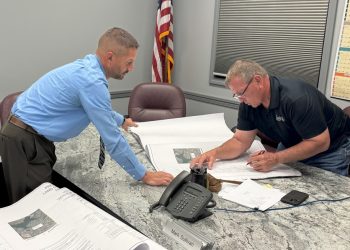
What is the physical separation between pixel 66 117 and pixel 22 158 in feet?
0.88

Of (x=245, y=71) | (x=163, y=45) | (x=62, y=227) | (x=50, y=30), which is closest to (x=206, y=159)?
(x=245, y=71)

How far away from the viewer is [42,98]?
1535mm

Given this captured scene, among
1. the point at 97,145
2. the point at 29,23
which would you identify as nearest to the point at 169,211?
the point at 97,145

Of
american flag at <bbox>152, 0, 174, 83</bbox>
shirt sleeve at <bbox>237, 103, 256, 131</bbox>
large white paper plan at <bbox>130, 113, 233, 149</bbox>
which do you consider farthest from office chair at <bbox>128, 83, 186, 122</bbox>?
shirt sleeve at <bbox>237, 103, 256, 131</bbox>

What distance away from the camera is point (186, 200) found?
125cm

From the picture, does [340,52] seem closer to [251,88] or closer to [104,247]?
[251,88]

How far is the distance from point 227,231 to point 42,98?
99 centimetres

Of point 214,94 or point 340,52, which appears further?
point 214,94

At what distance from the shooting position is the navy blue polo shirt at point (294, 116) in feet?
5.44

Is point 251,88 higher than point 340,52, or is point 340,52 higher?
point 340,52

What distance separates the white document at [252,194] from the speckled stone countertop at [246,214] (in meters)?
0.03

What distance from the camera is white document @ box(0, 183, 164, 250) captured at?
40.1 inches

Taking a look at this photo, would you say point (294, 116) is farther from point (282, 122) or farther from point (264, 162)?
point (264, 162)

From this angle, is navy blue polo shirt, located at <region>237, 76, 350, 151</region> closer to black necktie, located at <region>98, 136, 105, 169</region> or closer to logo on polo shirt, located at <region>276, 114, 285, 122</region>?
logo on polo shirt, located at <region>276, 114, 285, 122</region>
